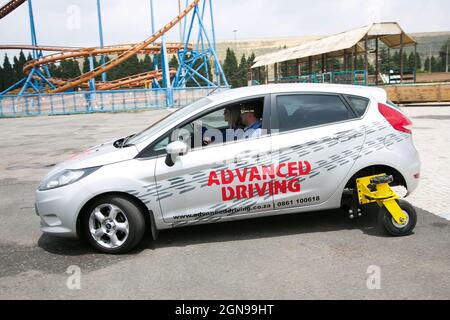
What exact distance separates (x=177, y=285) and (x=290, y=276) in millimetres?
958

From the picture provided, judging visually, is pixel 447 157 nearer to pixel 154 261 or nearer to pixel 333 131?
pixel 333 131

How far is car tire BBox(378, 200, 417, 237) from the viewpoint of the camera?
4.86 metres

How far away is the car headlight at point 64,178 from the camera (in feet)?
15.1

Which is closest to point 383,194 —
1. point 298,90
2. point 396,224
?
point 396,224

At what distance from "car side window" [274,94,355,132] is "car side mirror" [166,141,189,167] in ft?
3.45

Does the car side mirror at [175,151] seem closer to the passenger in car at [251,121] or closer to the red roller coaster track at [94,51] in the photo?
the passenger in car at [251,121]

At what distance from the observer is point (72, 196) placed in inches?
179

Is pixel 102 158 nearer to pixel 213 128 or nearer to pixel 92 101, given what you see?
pixel 213 128

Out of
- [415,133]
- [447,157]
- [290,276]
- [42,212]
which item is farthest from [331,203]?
[415,133]

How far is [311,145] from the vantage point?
16.0 feet

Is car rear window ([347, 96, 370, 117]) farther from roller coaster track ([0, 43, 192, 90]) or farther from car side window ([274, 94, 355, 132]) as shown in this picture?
roller coaster track ([0, 43, 192, 90])

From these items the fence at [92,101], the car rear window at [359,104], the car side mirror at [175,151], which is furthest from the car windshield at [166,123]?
the fence at [92,101]

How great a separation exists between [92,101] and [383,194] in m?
33.9

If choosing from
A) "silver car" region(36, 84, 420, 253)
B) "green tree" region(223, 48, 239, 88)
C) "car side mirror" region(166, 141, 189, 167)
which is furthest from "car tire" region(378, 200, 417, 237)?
"green tree" region(223, 48, 239, 88)
